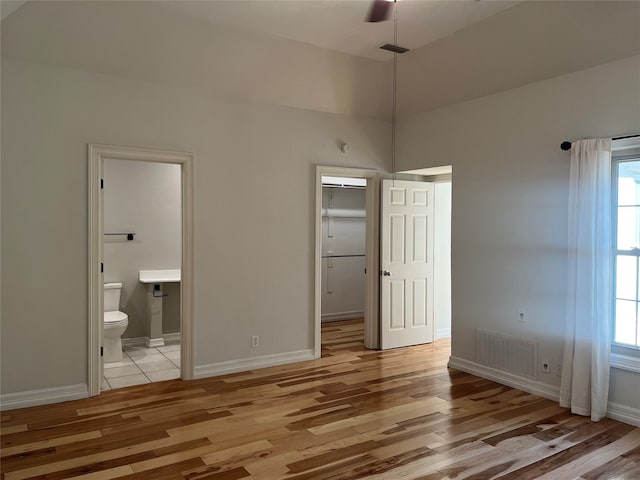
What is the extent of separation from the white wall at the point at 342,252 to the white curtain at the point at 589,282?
4.17 m

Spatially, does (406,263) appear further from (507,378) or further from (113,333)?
(113,333)

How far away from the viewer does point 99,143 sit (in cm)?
418

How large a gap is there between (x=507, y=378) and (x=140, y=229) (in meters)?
4.57

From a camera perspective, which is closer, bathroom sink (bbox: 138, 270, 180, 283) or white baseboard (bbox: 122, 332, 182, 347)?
bathroom sink (bbox: 138, 270, 180, 283)

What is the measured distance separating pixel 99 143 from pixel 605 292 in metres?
4.35

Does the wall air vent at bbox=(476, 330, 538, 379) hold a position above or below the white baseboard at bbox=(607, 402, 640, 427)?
above

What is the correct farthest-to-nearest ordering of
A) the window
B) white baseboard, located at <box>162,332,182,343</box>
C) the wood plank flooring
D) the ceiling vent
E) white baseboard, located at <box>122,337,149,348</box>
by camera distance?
1. white baseboard, located at <box>162,332,182,343</box>
2. white baseboard, located at <box>122,337,149,348</box>
3. the ceiling vent
4. the window
5. the wood plank flooring

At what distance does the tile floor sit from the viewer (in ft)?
15.3

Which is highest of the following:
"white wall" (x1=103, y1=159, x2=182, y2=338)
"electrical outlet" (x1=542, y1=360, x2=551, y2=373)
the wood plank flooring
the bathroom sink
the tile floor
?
"white wall" (x1=103, y1=159, x2=182, y2=338)

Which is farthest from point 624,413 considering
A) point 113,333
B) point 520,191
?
point 113,333

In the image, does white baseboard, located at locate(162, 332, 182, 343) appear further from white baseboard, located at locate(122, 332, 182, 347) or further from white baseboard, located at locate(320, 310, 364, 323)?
white baseboard, located at locate(320, 310, 364, 323)

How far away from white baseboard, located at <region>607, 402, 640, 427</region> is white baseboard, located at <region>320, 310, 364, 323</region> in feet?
14.5

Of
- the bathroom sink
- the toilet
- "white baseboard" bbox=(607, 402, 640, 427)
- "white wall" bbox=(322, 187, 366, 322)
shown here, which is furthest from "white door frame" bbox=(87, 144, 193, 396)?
"white baseboard" bbox=(607, 402, 640, 427)

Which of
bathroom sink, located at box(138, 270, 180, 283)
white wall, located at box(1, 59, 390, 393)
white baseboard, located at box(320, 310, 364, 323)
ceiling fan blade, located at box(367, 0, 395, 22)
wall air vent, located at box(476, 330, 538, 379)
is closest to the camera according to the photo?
ceiling fan blade, located at box(367, 0, 395, 22)
